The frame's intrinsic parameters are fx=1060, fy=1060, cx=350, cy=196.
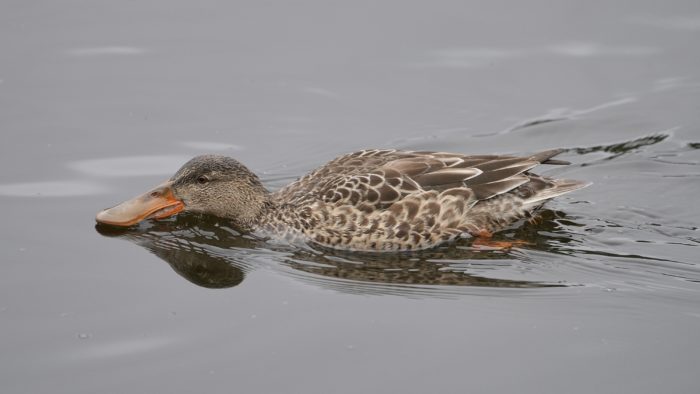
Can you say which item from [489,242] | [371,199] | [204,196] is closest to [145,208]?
[204,196]

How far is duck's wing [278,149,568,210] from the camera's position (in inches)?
425

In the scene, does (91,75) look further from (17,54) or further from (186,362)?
(186,362)

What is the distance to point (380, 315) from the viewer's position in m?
9.51

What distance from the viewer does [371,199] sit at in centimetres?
1074

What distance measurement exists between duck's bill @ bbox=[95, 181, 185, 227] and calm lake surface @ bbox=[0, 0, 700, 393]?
0.63 ft

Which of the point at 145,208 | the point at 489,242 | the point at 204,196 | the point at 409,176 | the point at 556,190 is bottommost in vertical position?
the point at 489,242

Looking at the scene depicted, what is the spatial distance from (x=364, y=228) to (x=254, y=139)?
115 inches

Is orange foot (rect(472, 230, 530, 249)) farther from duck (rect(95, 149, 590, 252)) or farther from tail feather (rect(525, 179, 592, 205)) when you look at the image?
tail feather (rect(525, 179, 592, 205))

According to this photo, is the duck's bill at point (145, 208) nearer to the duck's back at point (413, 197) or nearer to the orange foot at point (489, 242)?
the duck's back at point (413, 197)

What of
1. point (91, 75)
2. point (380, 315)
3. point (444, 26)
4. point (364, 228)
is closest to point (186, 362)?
point (380, 315)

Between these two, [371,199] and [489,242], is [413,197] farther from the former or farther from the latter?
[489,242]

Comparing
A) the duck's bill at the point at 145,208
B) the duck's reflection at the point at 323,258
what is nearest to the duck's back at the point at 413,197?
the duck's reflection at the point at 323,258

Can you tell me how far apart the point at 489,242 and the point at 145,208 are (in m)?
3.64

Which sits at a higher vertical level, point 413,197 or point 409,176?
point 409,176
